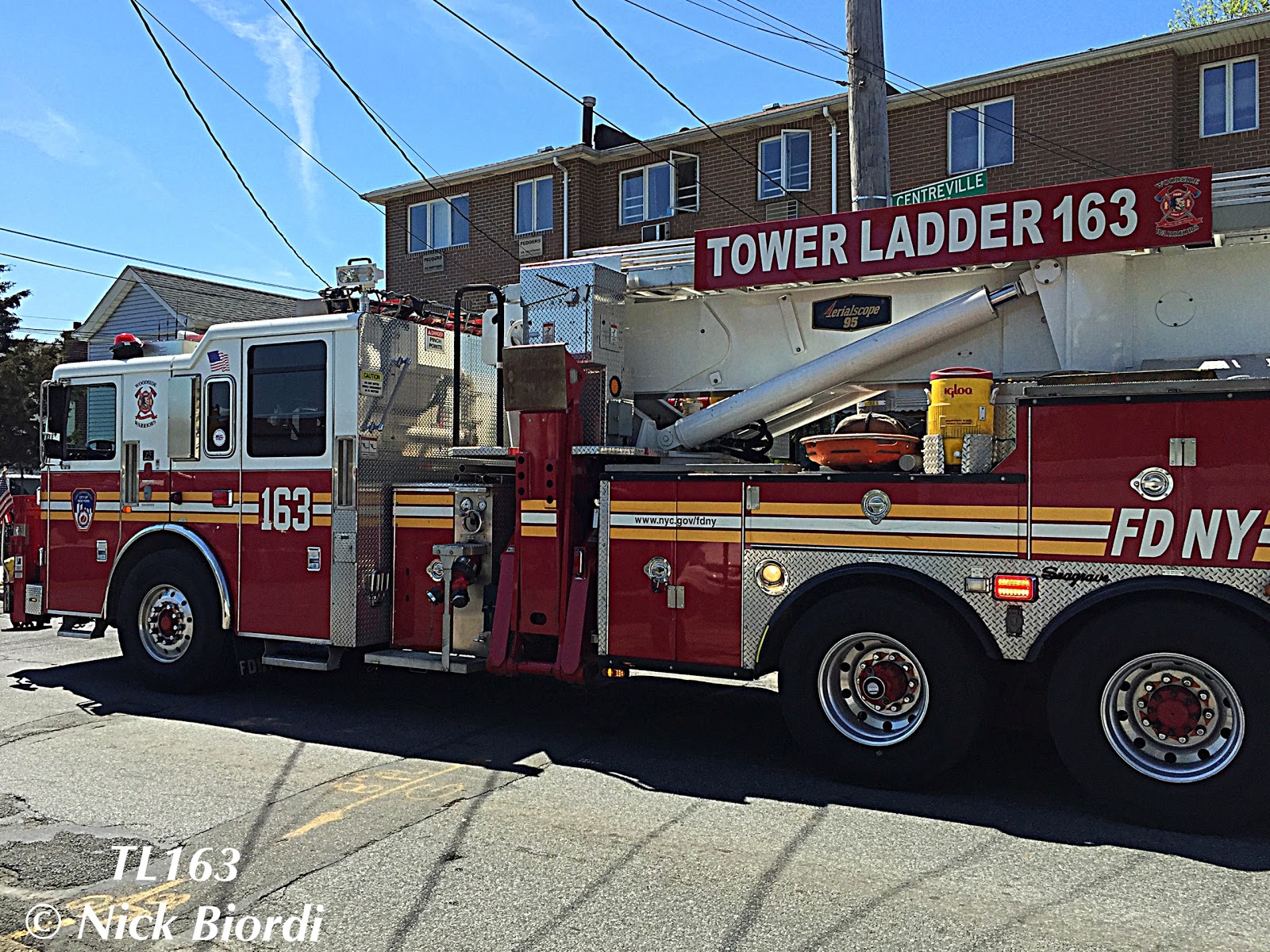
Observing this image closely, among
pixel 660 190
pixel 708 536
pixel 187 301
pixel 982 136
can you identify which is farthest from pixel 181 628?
pixel 187 301

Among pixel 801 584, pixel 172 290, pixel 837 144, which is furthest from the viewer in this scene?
pixel 172 290

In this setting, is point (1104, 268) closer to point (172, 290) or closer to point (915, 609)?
point (915, 609)

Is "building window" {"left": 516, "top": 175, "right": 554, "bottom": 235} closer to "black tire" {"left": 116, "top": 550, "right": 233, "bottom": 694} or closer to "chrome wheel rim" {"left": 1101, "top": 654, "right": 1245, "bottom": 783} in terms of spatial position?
"black tire" {"left": 116, "top": 550, "right": 233, "bottom": 694}

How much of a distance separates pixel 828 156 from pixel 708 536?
16.2 meters

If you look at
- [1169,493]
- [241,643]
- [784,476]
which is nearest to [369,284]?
[241,643]

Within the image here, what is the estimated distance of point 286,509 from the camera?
8.37 meters

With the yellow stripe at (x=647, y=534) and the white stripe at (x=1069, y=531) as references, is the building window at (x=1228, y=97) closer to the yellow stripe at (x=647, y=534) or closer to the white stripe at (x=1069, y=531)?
the white stripe at (x=1069, y=531)

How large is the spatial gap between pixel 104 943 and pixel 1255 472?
5224 mm

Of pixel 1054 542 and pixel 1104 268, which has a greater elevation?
pixel 1104 268

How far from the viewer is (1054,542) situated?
5.75m

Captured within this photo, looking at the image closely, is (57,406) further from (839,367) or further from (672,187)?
(672,187)

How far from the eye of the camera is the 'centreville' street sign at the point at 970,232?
6.13 meters

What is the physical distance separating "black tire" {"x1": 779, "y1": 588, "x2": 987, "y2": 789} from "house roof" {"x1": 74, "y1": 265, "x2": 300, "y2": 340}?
26174 millimetres

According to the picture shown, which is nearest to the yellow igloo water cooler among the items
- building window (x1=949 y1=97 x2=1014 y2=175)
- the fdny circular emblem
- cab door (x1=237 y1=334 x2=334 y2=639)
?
cab door (x1=237 y1=334 x2=334 y2=639)
